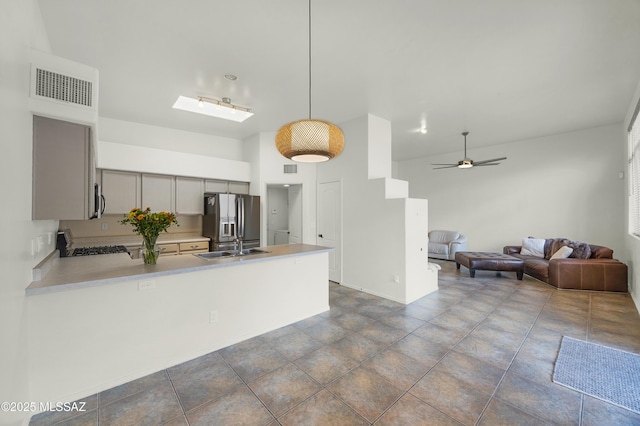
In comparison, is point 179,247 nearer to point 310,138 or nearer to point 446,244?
point 310,138

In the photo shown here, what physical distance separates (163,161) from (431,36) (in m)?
4.56

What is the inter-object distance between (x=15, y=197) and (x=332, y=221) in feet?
13.8

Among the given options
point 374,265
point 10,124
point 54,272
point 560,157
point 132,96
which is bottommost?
point 374,265

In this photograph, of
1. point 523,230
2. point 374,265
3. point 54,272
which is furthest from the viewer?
point 523,230

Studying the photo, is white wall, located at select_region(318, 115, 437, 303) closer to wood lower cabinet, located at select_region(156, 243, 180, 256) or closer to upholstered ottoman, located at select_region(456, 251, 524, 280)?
upholstered ottoman, located at select_region(456, 251, 524, 280)

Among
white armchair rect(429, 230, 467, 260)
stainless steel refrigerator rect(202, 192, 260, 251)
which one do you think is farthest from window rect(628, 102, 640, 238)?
stainless steel refrigerator rect(202, 192, 260, 251)

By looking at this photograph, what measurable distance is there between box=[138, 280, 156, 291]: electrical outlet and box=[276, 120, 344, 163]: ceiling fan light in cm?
168

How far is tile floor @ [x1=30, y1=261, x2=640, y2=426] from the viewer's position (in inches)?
72.0

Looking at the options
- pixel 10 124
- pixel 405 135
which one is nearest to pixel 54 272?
pixel 10 124

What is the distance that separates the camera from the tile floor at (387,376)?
1828mm

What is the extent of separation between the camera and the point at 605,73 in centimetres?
331

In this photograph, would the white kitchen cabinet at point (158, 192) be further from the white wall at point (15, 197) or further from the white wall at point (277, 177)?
the white wall at point (15, 197)

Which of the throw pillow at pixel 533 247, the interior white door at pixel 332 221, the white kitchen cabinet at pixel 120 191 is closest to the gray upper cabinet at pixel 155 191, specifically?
the white kitchen cabinet at pixel 120 191

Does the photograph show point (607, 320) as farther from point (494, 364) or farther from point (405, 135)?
point (405, 135)
